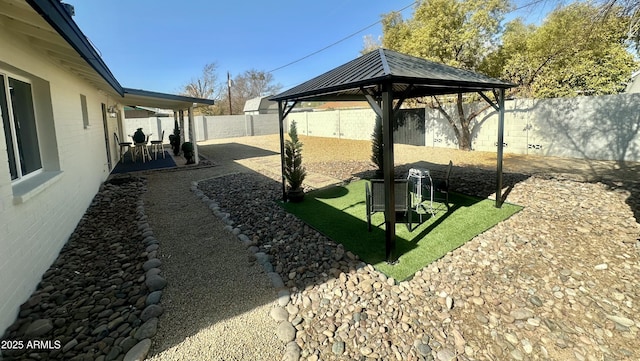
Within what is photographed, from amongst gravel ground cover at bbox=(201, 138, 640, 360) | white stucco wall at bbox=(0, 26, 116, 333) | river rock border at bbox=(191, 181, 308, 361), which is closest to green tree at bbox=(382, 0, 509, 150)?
gravel ground cover at bbox=(201, 138, 640, 360)

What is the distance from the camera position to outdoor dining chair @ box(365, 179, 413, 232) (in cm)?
438

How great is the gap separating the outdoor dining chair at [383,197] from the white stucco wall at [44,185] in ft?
13.2

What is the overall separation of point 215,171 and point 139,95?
3.19 m

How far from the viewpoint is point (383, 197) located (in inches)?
179

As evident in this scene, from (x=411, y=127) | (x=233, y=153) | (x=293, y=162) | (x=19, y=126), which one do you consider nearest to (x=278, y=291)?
(x=293, y=162)

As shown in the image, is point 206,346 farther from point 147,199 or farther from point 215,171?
point 215,171

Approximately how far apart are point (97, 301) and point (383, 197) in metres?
3.63

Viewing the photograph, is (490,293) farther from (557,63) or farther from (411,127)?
(411,127)

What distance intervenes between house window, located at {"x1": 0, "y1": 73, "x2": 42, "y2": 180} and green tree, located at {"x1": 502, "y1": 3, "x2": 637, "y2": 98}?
1436 centimetres

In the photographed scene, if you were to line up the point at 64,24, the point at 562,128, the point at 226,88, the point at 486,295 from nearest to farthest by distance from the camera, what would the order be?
the point at 64,24
the point at 486,295
the point at 562,128
the point at 226,88

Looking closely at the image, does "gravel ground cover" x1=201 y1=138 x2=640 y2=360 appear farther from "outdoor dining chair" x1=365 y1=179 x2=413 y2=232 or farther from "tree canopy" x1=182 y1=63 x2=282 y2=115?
"tree canopy" x1=182 y1=63 x2=282 y2=115

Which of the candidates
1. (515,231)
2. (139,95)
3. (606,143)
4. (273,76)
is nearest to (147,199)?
→ (139,95)

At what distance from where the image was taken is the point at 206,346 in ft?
8.00

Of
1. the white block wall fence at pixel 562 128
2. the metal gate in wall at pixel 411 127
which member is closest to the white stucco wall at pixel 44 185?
the metal gate in wall at pixel 411 127
